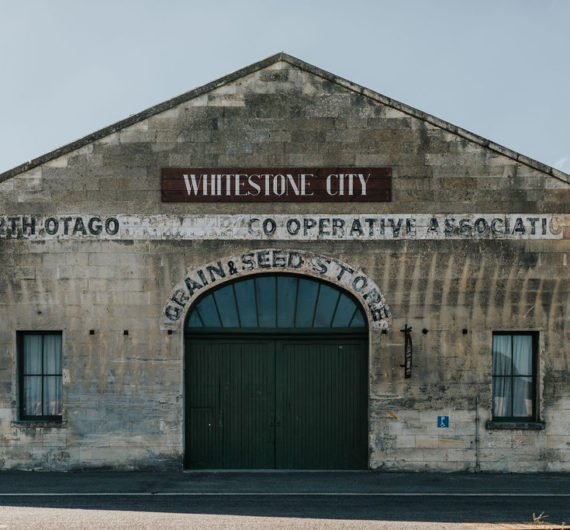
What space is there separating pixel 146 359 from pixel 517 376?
792 cm

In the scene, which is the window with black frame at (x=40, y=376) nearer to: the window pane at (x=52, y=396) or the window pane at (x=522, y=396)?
the window pane at (x=52, y=396)

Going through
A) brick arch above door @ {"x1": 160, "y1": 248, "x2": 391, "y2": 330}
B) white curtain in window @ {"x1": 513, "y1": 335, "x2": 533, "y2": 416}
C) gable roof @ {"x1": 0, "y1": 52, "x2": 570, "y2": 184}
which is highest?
gable roof @ {"x1": 0, "y1": 52, "x2": 570, "y2": 184}

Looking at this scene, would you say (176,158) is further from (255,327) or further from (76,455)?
(76,455)

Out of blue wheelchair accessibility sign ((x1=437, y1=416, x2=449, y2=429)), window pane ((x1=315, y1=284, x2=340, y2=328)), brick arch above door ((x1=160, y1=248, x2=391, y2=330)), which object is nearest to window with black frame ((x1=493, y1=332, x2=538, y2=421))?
blue wheelchair accessibility sign ((x1=437, y1=416, x2=449, y2=429))

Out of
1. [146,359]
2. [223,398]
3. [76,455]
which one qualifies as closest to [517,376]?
[223,398]

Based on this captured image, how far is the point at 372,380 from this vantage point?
45.0ft

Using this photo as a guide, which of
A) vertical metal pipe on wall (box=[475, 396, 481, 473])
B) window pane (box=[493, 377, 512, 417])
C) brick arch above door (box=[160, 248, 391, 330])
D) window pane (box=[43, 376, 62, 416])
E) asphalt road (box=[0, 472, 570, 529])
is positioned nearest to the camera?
asphalt road (box=[0, 472, 570, 529])

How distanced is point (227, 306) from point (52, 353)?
3.92m

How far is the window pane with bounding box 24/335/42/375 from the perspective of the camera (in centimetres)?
1411

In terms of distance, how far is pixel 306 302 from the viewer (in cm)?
1414

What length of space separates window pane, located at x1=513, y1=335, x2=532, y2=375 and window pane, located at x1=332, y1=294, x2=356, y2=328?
140 inches

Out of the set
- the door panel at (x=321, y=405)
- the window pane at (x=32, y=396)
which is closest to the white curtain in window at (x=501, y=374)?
the door panel at (x=321, y=405)

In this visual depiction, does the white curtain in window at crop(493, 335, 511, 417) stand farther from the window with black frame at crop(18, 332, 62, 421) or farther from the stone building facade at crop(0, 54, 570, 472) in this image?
the window with black frame at crop(18, 332, 62, 421)

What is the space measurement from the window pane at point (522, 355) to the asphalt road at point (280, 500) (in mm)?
2169
